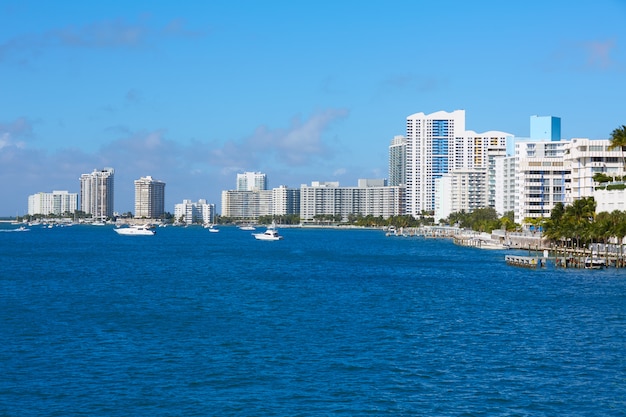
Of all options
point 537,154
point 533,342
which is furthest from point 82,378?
point 537,154

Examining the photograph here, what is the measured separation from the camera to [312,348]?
3222 cm

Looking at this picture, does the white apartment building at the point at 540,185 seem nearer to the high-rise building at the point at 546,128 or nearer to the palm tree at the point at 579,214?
the high-rise building at the point at 546,128

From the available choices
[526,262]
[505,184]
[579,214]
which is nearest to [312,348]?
[526,262]

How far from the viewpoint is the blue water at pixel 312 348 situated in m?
24.4

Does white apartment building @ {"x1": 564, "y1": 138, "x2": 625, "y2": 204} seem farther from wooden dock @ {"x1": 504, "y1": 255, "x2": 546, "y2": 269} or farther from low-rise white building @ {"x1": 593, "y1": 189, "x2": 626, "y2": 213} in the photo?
wooden dock @ {"x1": 504, "y1": 255, "x2": 546, "y2": 269}

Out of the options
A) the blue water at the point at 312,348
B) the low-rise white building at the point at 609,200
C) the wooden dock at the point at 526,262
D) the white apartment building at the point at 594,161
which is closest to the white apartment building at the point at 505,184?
the white apartment building at the point at 594,161

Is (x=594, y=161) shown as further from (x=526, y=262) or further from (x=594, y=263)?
(x=594, y=263)

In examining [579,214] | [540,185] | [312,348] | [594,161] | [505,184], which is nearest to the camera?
[312,348]

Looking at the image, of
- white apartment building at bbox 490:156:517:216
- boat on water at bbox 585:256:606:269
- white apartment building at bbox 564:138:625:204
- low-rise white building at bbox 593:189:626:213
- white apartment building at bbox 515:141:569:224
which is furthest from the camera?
Answer: white apartment building at bbox 490:156:517:216

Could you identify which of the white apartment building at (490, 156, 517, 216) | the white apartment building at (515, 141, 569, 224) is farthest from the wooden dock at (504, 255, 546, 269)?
the white apartment building at (490, 156, 517, 216)

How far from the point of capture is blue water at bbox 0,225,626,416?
960 inches

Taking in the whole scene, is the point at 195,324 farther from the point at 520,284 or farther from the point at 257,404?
the point at 520,284

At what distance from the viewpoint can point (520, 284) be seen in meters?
59.8

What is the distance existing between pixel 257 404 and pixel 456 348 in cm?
1092
